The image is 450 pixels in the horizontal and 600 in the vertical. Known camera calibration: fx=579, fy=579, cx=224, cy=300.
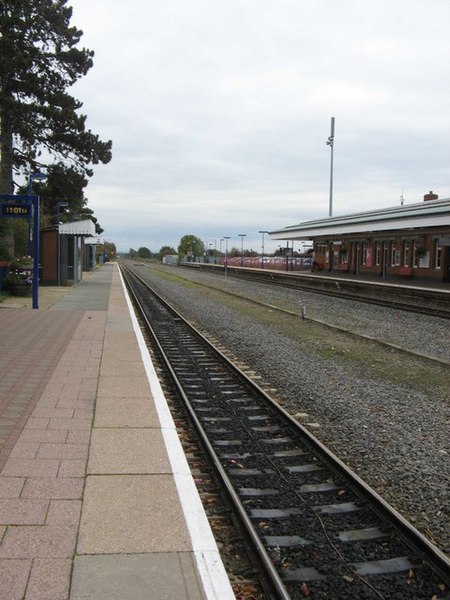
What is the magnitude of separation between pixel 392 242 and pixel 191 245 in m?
99.5

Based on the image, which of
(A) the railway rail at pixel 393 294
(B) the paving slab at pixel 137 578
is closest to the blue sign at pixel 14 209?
(A) the railway rail at pixel 393 294

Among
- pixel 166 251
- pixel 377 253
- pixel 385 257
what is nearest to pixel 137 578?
pixel 385 257

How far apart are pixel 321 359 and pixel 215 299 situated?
574 inches

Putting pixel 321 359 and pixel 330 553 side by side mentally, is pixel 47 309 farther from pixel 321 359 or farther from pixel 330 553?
pixel 330 553

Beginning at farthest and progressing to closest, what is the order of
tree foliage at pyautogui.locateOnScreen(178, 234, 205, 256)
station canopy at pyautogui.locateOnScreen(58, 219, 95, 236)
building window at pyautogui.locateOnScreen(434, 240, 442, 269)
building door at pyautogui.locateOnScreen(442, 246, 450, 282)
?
tree foliage at pyautogui.locateOnScreen(178, 234, 205, 256), building window at pyautogui.locateOnScreen(434, 240, 442, 269), building door at pyautogui.locateOnScreen(442, 246, 450, 282), station canopy at pyautogui.locateOnScreen(58, 219, 95, 236)

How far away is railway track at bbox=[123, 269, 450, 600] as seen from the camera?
3363 millimetres

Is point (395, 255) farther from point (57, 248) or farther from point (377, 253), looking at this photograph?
point (57, 248)

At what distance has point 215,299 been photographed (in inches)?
995

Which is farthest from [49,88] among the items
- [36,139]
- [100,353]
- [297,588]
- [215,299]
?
[297,588]

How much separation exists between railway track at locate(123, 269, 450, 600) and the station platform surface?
46 cm

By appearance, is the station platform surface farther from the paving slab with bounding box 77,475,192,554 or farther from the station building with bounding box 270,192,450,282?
the station building with bounding box 270,192,450,282

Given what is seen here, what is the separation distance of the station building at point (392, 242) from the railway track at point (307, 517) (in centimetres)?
2393

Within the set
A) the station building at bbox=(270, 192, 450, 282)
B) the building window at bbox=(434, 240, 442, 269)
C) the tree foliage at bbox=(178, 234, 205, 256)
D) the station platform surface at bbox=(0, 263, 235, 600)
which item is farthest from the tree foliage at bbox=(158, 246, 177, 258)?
the station platform surface at bbox=(0, 263, 235, 600)

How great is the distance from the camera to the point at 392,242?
1577 inches
